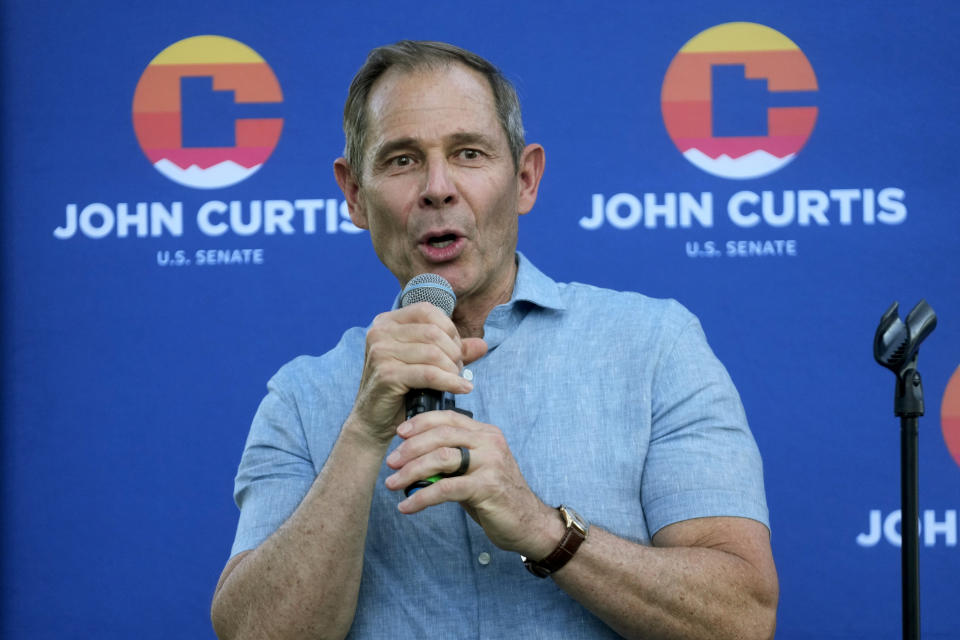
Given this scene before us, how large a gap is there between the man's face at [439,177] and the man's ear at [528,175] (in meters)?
0.10

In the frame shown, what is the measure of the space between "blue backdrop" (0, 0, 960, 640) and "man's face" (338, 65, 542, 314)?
1016 mm

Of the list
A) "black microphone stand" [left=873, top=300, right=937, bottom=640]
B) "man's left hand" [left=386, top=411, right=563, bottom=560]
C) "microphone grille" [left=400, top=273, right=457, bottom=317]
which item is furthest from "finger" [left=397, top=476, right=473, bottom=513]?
"black microphone stand" [left=873, top=300, right=937, bottom=640]

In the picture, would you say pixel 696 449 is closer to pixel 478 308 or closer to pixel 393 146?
pixel 478 308

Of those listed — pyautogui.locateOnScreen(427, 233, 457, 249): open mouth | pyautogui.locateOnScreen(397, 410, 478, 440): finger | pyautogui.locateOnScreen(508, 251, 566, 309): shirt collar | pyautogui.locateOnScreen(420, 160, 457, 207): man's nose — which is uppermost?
pyautogui.locateOnScreen(420, 160, 457, 207): man's nose

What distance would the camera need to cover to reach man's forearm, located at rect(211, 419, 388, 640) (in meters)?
1.43

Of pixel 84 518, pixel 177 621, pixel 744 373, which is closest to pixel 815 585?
pixel 744 373

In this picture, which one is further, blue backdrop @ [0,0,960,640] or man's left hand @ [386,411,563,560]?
blue backdrop @ [0,0,960,640]

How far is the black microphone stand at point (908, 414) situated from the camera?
169cm

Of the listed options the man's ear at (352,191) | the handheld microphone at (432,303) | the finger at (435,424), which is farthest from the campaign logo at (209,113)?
the finger at (435,424)

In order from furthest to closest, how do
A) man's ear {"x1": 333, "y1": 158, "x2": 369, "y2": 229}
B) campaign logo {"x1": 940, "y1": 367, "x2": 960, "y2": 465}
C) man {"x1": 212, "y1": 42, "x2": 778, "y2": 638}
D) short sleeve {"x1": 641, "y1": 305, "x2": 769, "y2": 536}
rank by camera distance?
campaign logo {"x1": 940, "y1": 367, "x2": 960, "y2": 465} < man's ear {"x1": 333, "y1": 158, "x2": 369, "y2": 229} < short sleeve {"x1": 641, "y1": 305, "x2": 769, "y2": 536} < man {"x1": 212, "y1": 42, "x2": 778, "y2": 638}

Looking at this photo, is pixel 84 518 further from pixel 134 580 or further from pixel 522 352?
pixel 522 352

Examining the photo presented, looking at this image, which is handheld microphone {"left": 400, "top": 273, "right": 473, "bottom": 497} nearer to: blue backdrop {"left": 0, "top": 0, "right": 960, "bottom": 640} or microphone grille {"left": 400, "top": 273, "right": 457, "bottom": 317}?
microphone grille {"left": 400, "top": 273, "right": 457, "bottom": 317}

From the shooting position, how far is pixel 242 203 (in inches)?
109

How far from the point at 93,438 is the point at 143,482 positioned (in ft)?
0.61
